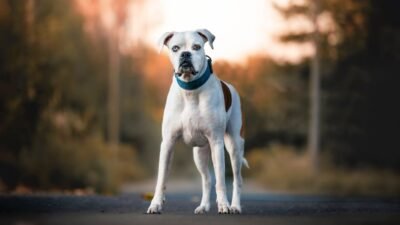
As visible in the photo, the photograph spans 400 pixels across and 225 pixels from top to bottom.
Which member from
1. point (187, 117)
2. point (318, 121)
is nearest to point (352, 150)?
point (318, 121)

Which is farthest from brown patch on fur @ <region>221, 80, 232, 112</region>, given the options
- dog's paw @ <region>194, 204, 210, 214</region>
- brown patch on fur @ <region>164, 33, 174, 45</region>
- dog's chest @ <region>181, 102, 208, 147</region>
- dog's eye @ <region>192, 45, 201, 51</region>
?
dog's paw @ <region>194, 204, 210, 214</region>

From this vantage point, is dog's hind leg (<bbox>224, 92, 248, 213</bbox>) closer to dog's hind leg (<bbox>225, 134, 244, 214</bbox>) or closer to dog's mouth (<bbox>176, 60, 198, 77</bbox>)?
dog's hind leg (<bbox>225, 134, 244, 214</bbox>)

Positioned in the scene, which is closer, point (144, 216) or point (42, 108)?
point (144, 216)

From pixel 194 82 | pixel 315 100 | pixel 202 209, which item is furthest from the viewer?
pixel 315 100

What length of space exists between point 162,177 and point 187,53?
60.0 inches

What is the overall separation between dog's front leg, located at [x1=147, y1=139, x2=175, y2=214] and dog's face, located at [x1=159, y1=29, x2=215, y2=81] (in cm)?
86

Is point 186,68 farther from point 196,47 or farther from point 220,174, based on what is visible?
point 220,174

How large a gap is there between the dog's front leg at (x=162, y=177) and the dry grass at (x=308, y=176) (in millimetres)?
17539

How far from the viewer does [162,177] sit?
435 inches

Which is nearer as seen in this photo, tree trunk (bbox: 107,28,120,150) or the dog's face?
the dog's face

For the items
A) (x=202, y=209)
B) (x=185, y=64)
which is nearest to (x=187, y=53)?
(x=185, y=64)

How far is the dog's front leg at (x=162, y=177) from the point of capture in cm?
1102

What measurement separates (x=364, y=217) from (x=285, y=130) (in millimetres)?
25082

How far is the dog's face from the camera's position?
1070 centimetres
